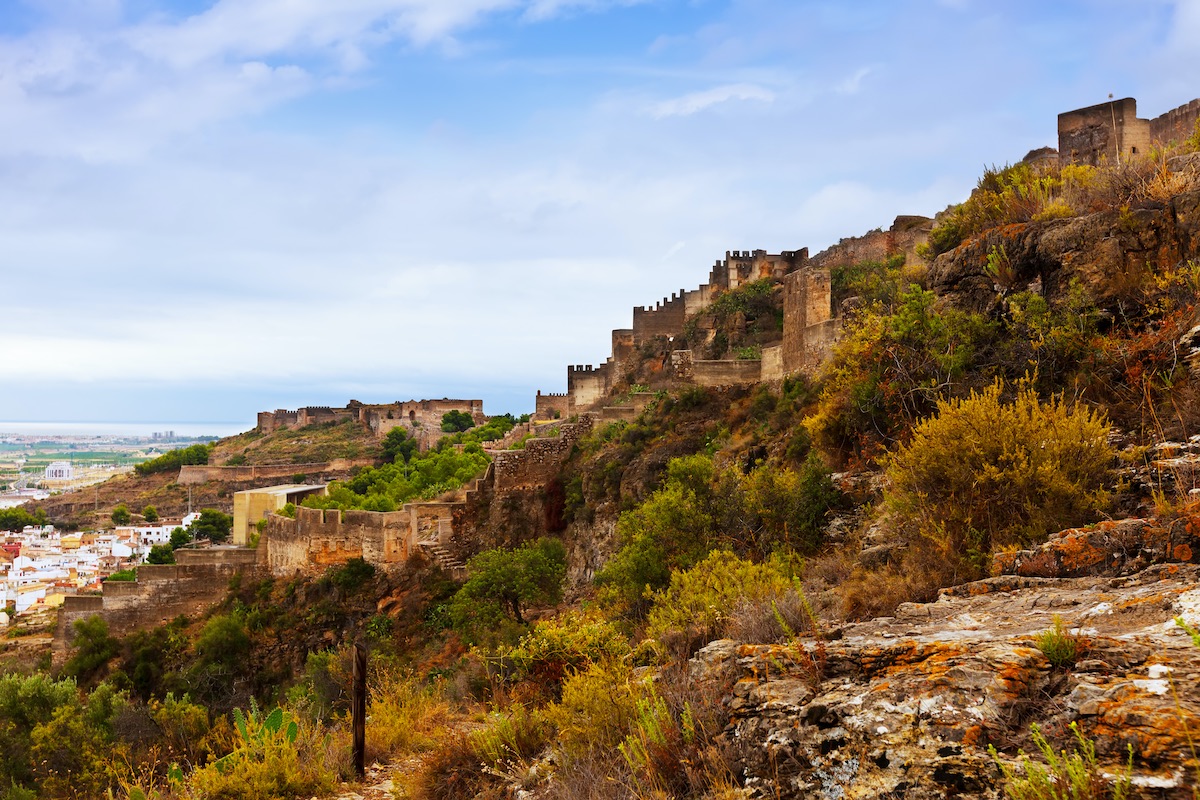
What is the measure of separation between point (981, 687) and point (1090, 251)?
20.0ft

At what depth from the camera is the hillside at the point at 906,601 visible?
356 cm

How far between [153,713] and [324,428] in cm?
5704

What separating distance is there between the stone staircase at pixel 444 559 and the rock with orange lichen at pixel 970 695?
1497 cm

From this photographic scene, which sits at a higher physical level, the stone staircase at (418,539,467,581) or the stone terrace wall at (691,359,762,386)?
the stone terrace wall at (691,359,762,386)

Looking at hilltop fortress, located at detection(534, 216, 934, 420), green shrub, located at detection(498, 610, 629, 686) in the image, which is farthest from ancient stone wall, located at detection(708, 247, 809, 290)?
green shrub, located at detection(498, 610, 629, 686)

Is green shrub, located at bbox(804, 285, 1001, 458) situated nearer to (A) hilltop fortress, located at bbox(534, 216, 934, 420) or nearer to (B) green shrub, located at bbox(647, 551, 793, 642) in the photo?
(B) green shrub, located at bbox(647, 551, 793, 642)

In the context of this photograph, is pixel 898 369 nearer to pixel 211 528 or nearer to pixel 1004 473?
pixel 1004 473

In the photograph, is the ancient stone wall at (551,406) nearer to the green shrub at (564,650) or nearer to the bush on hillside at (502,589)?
the bush on hillside at (502,589)

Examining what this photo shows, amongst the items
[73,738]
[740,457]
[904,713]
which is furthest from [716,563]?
[73,738]

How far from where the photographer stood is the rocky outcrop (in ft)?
25.1

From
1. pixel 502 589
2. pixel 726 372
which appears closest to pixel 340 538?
pixel 502 589

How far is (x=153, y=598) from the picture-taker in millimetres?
21797

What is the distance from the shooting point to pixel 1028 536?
225 inches

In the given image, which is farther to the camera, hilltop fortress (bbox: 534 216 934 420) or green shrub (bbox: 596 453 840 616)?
hilltop fortress (bbox: 534 216 934 420)
